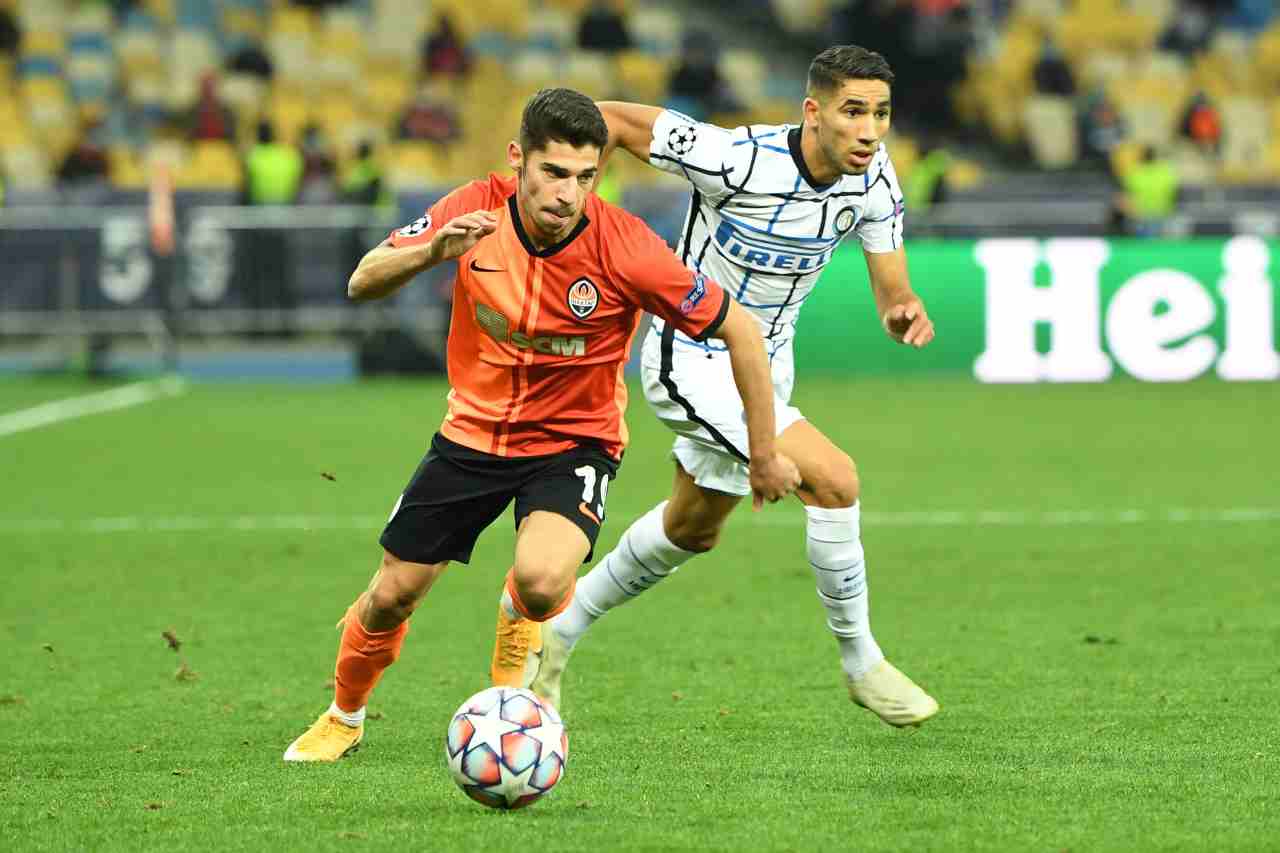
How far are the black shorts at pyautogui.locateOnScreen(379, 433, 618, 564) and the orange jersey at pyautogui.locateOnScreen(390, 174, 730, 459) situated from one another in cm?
4

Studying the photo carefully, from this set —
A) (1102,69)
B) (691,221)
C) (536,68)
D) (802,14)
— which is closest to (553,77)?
(536,68)

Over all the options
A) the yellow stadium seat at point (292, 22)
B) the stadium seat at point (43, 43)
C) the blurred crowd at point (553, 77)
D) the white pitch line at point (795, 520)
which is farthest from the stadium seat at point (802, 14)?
the white pitch line at point (795, 520)

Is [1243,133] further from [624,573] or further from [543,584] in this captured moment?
[543,584]

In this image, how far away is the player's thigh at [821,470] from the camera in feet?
19.5

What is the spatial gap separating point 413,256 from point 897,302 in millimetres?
1755

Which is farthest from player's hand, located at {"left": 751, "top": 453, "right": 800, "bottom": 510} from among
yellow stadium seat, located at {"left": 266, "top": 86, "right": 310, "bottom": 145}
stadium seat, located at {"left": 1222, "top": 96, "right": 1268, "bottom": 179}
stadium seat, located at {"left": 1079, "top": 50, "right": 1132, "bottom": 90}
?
stadium seat, located at {"left": 1079, "top": 50, "right": 1132, "bottom": 90}

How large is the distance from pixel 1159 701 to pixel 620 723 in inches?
62.8

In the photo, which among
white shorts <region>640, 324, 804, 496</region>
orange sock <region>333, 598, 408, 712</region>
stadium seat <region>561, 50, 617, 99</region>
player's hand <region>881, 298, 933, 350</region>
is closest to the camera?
orange sock <region>333, 598, 408, 712</region>

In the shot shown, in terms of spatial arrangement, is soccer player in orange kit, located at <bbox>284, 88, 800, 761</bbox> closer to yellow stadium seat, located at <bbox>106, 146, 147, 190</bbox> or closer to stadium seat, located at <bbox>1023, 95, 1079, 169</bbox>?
yellow stadium seat, located at <bbox>106, 146, 147, 190</bbox>

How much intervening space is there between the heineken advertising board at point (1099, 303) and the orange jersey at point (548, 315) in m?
11.4

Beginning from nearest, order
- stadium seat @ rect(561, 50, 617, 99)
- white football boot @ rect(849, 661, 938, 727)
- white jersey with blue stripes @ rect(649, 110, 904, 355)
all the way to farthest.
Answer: white football boot @ rect(849, 661, 938, 727)
white jersey with blue stripes @ rect(649, 110, 904, 355)
stadium seat @ rect(561, 50, 617, 99)

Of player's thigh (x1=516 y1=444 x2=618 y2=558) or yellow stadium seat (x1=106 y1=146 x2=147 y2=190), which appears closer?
player's thigh (x1=516 y1=444 x2=618 y2=558)

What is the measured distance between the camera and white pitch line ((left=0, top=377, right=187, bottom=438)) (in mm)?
15305

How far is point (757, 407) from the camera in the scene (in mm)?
5348
